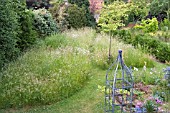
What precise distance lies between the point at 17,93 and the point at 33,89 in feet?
1.19

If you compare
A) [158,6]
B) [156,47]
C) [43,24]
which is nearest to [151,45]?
[156,47]

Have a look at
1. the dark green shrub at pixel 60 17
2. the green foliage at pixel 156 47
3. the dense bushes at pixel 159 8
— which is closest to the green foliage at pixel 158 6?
the dense bushes at pixel 159 8

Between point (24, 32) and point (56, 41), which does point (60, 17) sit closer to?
point (56, 41)

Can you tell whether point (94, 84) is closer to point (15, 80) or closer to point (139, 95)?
point (139, 95)

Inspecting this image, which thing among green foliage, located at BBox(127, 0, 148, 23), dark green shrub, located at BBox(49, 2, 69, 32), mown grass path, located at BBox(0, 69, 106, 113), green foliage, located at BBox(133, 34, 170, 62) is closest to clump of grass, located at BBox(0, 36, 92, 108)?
mown grass path, located at BBox(0, 69, 106, 113)

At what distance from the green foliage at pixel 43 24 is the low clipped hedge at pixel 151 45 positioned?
332 centimetres

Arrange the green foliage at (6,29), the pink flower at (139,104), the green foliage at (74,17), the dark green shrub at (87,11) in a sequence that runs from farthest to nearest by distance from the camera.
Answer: the dark green shrub at (87,11) → the green foliage at (74,17) → the green foliage at (6,29) → the pink flower at (139,104)

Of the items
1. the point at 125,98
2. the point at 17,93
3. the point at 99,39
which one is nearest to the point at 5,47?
the point at 17,93

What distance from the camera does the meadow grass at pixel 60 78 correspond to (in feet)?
18.3

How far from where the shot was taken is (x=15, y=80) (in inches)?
238

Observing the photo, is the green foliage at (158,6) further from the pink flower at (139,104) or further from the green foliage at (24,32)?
the pink flower at (139,104)

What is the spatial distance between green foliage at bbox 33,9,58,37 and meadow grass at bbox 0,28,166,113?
2.27m

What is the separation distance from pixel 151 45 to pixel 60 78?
5357mm

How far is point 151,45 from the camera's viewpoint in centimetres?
1025
